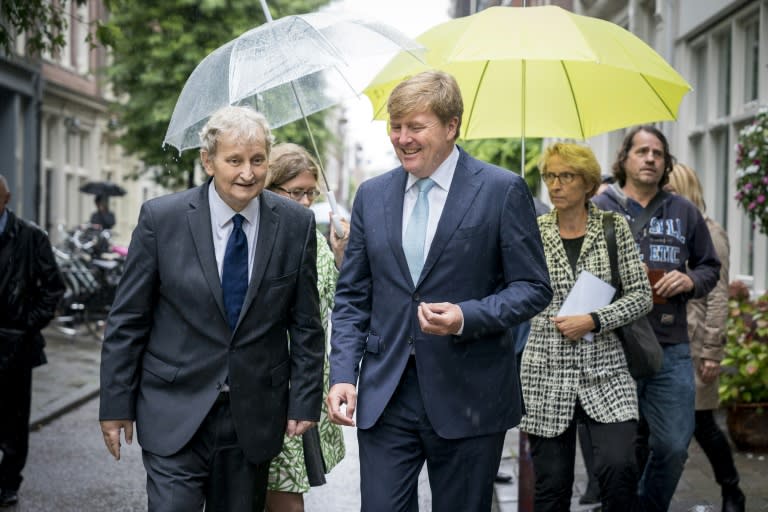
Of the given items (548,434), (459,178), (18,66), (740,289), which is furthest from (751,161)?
(18,66)

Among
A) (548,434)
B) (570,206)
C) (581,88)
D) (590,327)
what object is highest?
(581,88)

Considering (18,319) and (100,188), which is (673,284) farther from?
(100,188)

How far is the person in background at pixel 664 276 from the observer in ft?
18.2

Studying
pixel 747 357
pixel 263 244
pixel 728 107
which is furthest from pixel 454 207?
pixel 728 107

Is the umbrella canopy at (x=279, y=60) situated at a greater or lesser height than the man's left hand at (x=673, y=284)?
greater

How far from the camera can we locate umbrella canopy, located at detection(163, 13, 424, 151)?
15.7 ft

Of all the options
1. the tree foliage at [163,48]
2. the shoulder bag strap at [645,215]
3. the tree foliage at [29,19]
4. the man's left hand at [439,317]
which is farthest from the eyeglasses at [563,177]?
the tree foliage at [163,48]

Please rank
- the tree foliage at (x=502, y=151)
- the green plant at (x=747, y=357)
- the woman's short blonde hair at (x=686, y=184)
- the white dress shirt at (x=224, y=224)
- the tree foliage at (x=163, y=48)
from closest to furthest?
1. the white dress shirt at (x=224, y=224)
2. the woman's short blonde hair at (x=686, y=184)
3. the green plant at (x=747, y=357)
4. the tree foliage at (x=502, y=151)
5. the tree foliage at (x=163, y=48)

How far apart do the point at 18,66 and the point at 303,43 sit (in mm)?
22706

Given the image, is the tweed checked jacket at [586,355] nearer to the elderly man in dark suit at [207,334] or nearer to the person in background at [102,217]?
the elderly man in dark suit at [207,334]

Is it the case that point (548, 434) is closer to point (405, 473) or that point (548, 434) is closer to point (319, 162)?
point (405, 473)

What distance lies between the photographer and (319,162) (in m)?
5.35

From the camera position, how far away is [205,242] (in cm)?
399

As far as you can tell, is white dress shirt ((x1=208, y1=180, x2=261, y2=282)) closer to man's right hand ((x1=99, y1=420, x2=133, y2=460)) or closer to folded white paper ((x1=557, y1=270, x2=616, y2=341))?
man's right hand ((x1=99, y1=420, x2=133, y2=460))
